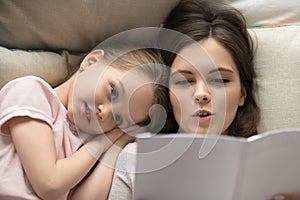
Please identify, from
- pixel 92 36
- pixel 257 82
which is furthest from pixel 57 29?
pixel 257 82

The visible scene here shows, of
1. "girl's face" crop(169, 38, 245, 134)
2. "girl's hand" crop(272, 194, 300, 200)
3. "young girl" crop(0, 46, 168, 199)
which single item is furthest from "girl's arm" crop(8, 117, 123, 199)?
"girl's hand" crop(272, 194, 300, 200)

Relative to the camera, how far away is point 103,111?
1067mm

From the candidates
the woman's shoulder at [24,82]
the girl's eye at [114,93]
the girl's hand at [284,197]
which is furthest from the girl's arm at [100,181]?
the girl's hand at [284,197]

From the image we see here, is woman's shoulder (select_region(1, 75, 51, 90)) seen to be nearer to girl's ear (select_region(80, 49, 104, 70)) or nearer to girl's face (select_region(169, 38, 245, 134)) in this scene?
girl's ear (select_region(80, 49, 104, 70))

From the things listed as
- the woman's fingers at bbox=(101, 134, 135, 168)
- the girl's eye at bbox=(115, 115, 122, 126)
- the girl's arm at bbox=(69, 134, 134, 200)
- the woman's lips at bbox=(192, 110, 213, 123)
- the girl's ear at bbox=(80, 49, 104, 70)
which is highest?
the girl's ear at bbox=(80, 49, 104, 70)

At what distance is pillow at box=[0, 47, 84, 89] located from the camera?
114 centimetres

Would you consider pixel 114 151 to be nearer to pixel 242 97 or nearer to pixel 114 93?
pixel 114 93

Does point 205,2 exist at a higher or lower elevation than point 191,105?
higher

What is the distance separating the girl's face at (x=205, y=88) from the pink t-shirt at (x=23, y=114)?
0.91ft

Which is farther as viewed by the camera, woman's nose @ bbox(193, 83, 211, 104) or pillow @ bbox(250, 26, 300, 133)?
pillow @ bbox(250, 26, 300, 133)

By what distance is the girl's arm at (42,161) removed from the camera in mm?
991

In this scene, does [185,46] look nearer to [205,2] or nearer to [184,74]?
[184,74]

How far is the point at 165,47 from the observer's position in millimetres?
1181

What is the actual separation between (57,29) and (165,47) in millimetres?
282
